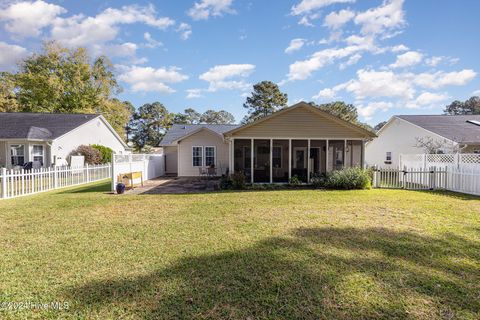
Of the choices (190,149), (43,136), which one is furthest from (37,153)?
(190,149)

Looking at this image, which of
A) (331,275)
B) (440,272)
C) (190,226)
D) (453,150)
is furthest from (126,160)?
(453,150)

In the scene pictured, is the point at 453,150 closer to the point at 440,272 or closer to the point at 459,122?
the point at 459,122

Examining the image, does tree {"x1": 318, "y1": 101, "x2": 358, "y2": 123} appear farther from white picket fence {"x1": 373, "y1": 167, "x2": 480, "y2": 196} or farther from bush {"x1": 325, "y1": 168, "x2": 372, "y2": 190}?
bush {"x1": 325, "y1": 168, "x2": 372, "y2": 190}

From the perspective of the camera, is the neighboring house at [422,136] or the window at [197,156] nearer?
the neighboring house at [422,136]

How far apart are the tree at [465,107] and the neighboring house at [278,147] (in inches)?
2196

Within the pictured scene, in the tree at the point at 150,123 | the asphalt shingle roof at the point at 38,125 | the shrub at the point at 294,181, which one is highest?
the tree at the point at 150,123

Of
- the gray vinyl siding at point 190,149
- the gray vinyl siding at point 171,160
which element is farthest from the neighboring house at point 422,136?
the gray vinyl siding at point 171,160

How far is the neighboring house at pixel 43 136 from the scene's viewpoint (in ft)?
58.9

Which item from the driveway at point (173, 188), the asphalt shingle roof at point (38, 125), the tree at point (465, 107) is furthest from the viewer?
the tree at point (465, 107)

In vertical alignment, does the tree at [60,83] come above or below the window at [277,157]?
above

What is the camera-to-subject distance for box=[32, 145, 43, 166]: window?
18250 millimetres

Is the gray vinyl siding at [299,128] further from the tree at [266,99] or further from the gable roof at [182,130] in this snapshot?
the tree at [266,99]

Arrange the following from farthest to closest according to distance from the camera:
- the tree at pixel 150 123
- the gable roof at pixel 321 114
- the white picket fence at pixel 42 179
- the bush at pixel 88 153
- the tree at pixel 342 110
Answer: the tree at pixel 150 123, the tree at pixel 342 110, the bush at pixel 88 153, the gable roof at pixel 321 114, the white picket fence at pixel 42 179

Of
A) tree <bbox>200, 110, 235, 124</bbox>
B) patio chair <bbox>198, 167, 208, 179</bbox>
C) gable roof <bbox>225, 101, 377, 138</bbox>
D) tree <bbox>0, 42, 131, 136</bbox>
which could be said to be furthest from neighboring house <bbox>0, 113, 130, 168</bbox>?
tree <bbox>200, 110, 235, 124</bbox>
